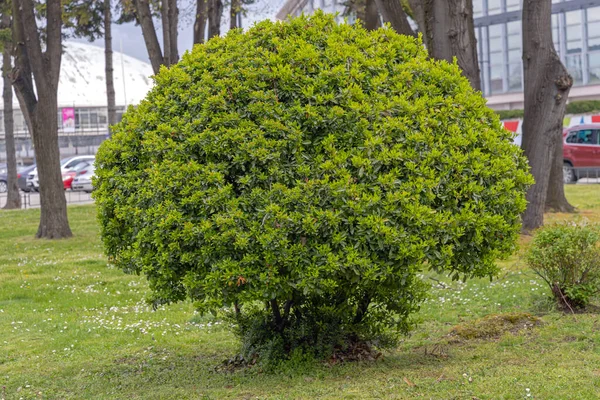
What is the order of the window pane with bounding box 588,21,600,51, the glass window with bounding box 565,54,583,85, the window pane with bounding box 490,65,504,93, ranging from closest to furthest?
the window pane with bounding box 588,21,600,51 → the glass window with bounding box 565,54,583,85 → the window pane with bounding box 490,65,504,93

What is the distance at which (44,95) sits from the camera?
1569cm

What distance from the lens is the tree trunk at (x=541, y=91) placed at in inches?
481

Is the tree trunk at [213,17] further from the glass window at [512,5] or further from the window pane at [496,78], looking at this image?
the window pane at [496,78]

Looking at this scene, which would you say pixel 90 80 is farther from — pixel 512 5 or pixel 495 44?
pixel 512 5

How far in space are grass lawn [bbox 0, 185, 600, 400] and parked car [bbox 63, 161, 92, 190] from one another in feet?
79.1

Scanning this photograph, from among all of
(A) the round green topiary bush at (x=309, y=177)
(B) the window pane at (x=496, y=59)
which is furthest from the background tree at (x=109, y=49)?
(B) the window pane at (x=496, y=59)

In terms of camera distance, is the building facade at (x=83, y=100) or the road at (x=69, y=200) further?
the building facade at (x=83, y=100)

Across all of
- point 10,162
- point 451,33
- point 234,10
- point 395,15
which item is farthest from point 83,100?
point 451,33

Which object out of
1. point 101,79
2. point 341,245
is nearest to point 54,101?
point 341,245

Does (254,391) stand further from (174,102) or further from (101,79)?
(101,79)

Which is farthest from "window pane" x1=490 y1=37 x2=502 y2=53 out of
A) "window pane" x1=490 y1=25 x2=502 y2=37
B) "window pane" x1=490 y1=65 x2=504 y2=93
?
"window pane" x1=490 y1=65 x2=504 y2=93

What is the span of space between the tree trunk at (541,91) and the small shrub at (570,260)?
5221 mm

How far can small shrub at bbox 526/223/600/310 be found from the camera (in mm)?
6992

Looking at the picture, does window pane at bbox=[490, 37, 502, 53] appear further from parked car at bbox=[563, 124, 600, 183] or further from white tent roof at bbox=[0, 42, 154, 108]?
white tent roof at bbox=[0, 42, 154, 108]
